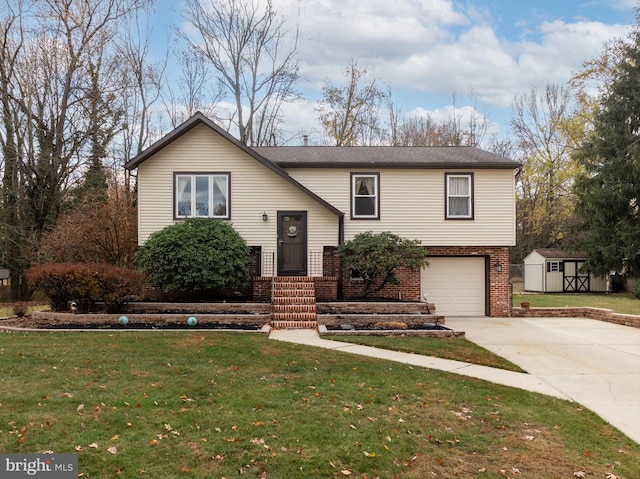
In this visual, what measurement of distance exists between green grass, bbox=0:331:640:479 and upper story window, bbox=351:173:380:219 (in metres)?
8.36

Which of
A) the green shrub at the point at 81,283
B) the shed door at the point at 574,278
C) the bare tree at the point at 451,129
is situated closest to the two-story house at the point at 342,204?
the green shrub at the point at 81,283

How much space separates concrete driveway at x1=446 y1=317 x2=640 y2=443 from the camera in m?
5.97

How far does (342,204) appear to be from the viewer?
1518 cm

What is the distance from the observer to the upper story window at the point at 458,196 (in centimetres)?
1522

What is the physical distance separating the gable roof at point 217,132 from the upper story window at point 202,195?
3.30 feet

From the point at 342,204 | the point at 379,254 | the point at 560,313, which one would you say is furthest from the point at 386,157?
the point at 560,313

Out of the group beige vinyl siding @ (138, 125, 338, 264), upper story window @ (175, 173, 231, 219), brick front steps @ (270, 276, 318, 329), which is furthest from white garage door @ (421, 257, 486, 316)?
upper story window @ (175, 173, 231, 219)

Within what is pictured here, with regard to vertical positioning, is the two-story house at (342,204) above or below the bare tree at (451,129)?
below

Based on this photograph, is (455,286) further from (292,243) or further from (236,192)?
(236,192)

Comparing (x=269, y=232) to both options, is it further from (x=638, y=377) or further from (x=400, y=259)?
(x=638, y=377)

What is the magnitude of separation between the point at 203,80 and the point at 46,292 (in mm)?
19271

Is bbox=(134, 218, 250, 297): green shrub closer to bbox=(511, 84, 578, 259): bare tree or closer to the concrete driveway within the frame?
the concrete driveway

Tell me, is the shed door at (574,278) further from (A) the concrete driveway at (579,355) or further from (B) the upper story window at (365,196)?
(B) the upper story window at (365,196)

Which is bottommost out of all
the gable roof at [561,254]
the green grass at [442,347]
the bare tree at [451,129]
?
the green grass at [442,347]
